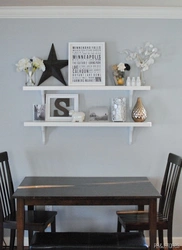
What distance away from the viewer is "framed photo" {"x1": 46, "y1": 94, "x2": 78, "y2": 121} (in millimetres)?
3129

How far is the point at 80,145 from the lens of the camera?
3.19m

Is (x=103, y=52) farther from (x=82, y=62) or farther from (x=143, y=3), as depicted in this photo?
(x=143, y=3)

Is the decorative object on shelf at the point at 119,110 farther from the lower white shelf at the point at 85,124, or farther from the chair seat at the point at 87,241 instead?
the chair seat at the point at 87,241

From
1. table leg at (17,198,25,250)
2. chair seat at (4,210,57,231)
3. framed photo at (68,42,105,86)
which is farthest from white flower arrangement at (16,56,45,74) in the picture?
chair seat at (4,210,57,231)

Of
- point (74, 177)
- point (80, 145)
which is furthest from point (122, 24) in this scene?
point (74, 177)

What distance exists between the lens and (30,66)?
3.00 m

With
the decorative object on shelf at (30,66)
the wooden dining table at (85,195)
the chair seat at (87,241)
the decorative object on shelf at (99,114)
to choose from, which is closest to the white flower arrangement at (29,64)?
the decorative object on shelf at (30,66)

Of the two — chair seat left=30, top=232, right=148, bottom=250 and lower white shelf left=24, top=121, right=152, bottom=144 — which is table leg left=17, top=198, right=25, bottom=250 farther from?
lower white shelf left=24, top=121, right=152, bottom=144

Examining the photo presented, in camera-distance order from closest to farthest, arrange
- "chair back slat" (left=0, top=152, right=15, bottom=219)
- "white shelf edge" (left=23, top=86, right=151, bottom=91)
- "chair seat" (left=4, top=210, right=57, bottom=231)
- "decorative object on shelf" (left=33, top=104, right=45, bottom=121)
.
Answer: "chair seat" (left=4, top=210, right=57, bottom=231)
"chair back slat" (left=0, top=152, right=15, bottom=219)
"white shelf edge" (left=23, top=86, right=151, bottom=91)
"decorative object on shelf" (left=33, top=104, right=45, bottom=121)

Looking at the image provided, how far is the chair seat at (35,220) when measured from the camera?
2625 mm

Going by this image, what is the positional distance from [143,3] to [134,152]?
146cm

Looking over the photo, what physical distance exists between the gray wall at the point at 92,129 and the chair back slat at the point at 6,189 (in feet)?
0.67

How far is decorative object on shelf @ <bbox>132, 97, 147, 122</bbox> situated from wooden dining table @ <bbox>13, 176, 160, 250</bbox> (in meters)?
0.63

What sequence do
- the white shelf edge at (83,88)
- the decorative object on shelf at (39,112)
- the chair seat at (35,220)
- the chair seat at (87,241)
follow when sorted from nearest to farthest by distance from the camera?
the chair seat at (87,241)
the chair seat at (35,220)
the white shelf edge at (83,88)
the decorative object on shelf at (39,112)
